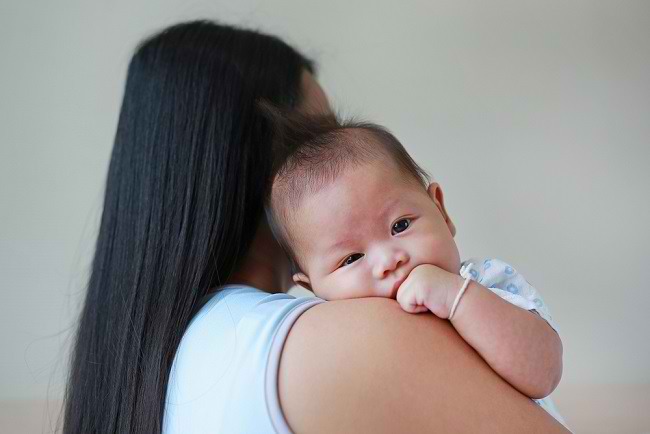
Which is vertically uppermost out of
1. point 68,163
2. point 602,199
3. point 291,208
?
point 291,208

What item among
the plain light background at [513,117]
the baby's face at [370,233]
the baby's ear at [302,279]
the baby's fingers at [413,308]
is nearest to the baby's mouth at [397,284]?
the baby's face at [370,233]

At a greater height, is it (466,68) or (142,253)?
(466,68)

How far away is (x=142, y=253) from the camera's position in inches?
43.8

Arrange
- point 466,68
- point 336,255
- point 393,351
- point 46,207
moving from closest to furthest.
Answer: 1. point 393,351
2. point 336,255
3. point 46,207
4. point 466,68

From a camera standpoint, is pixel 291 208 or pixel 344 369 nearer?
pixel 344 369

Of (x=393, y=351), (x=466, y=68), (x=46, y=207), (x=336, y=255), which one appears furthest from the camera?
(x=466, y=68)

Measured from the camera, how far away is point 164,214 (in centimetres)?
112

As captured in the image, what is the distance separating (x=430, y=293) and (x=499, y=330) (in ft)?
0.31

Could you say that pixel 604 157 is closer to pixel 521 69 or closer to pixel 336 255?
pixel 521 69

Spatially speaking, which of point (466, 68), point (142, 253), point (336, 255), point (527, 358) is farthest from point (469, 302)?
point (466, 68)

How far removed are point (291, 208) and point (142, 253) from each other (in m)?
0.24

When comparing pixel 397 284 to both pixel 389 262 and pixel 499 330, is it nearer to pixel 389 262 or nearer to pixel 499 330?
pixel 389 262

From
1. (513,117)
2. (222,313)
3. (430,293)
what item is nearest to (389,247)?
(430,293)

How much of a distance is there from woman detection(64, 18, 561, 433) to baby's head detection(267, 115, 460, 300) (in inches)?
3.2
